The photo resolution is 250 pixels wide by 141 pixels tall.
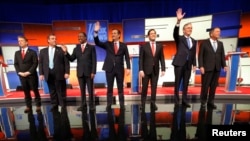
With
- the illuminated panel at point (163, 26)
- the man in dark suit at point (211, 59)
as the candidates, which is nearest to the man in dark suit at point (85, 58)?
the man in dark suit at point (211, 59)

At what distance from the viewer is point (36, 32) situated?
5.46 m

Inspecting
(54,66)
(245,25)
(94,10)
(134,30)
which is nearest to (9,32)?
(94,10)

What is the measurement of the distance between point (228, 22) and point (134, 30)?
2269 millimetres

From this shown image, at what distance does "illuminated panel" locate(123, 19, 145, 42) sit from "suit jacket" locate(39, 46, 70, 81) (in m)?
2.39

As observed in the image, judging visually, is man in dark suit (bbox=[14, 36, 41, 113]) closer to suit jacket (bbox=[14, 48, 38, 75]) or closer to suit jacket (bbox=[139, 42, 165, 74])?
suit jacket (bbox=[14, 48, 38, 75])

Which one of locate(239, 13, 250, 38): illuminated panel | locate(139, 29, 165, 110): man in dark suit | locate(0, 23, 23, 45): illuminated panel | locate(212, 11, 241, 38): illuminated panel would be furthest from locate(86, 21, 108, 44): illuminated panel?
locate(239, 13, 250, 38): illuminated panel

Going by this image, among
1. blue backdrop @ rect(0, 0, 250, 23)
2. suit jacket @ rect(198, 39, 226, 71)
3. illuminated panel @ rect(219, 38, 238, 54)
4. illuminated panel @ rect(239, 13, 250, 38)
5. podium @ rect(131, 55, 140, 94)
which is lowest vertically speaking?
podium @ rect(131, 55, 140, 94)

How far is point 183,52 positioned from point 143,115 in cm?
125

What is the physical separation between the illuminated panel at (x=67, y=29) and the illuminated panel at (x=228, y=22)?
132 inches

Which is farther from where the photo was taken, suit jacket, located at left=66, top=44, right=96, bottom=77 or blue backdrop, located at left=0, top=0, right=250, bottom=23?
blue backdrop, located at left=0, top=0, right=250, bottom=23

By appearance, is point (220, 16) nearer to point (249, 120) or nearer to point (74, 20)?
point (249, 120)

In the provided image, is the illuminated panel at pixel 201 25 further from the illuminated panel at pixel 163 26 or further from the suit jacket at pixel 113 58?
the suit jacket at pixel 113 58

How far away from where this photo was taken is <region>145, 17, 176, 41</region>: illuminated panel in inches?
211

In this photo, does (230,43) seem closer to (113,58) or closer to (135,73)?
(135,73)
